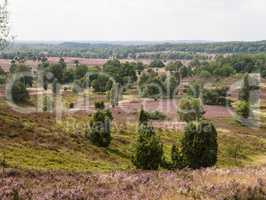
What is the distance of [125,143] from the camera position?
6619 cm

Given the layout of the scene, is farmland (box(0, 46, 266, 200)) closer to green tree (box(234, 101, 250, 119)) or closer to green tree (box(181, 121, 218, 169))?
green tree (box(181, 121, 218, 169))

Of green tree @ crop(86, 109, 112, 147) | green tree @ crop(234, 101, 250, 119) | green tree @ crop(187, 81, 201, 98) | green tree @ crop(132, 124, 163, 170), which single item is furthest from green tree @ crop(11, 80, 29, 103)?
green tree @ crop(132, 124, 163, 170)

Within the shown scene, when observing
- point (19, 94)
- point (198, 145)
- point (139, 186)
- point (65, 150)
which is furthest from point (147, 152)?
point (19, 94)

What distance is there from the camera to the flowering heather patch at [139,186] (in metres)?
15.0

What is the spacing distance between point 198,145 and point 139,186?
3214 cm

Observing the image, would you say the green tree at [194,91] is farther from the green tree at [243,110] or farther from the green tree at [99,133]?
the green tree at [99,133]

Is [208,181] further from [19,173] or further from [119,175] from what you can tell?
[19,173]

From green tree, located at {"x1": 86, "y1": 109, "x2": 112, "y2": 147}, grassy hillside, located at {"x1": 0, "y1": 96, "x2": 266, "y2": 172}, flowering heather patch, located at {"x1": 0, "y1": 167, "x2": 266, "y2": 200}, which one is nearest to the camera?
flowering heather patch, located at {"x1": 0, "y1": 167, "x2": 266, "y2": 200}

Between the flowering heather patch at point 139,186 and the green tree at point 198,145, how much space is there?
2744 cm

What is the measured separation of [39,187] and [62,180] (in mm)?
2016

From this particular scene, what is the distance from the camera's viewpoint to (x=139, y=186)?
16.9 meters

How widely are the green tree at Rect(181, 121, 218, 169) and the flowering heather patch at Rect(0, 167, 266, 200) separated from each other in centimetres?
2744

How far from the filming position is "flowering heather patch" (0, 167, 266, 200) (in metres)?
15.0

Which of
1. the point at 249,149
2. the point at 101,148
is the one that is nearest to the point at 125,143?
the point at 101,148
